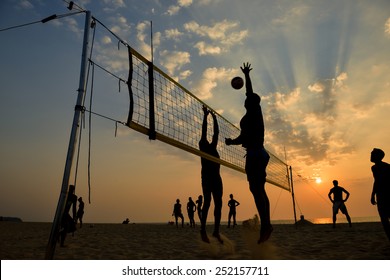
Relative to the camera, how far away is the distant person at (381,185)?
441 centimetres

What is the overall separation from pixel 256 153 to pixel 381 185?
218 cm

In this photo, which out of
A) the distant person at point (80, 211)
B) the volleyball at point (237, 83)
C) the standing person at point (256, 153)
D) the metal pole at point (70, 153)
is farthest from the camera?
the distant person at point (80, 211)

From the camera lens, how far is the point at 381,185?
449 cm

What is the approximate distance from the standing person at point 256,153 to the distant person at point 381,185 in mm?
1932

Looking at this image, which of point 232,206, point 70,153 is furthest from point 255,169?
point 232,206

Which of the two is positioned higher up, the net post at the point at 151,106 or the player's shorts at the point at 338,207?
the net post at the point at 151,106

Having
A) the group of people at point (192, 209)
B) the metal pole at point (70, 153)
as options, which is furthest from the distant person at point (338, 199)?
the metal pole at point (70, 153)

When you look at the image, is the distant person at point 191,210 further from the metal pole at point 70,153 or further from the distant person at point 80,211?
the metal pole at point 70,153

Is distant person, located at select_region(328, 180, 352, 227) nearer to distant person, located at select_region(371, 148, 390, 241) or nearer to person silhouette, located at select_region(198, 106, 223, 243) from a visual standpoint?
distant person, located at select_region(371, 148, 390, 241)

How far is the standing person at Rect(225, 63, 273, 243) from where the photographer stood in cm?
371

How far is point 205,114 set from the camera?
585cm

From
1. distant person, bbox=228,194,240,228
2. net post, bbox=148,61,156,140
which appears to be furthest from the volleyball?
distant person, bbox=228,194,240,228

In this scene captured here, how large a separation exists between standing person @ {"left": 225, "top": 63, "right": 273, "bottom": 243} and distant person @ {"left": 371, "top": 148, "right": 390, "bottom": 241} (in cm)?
193
